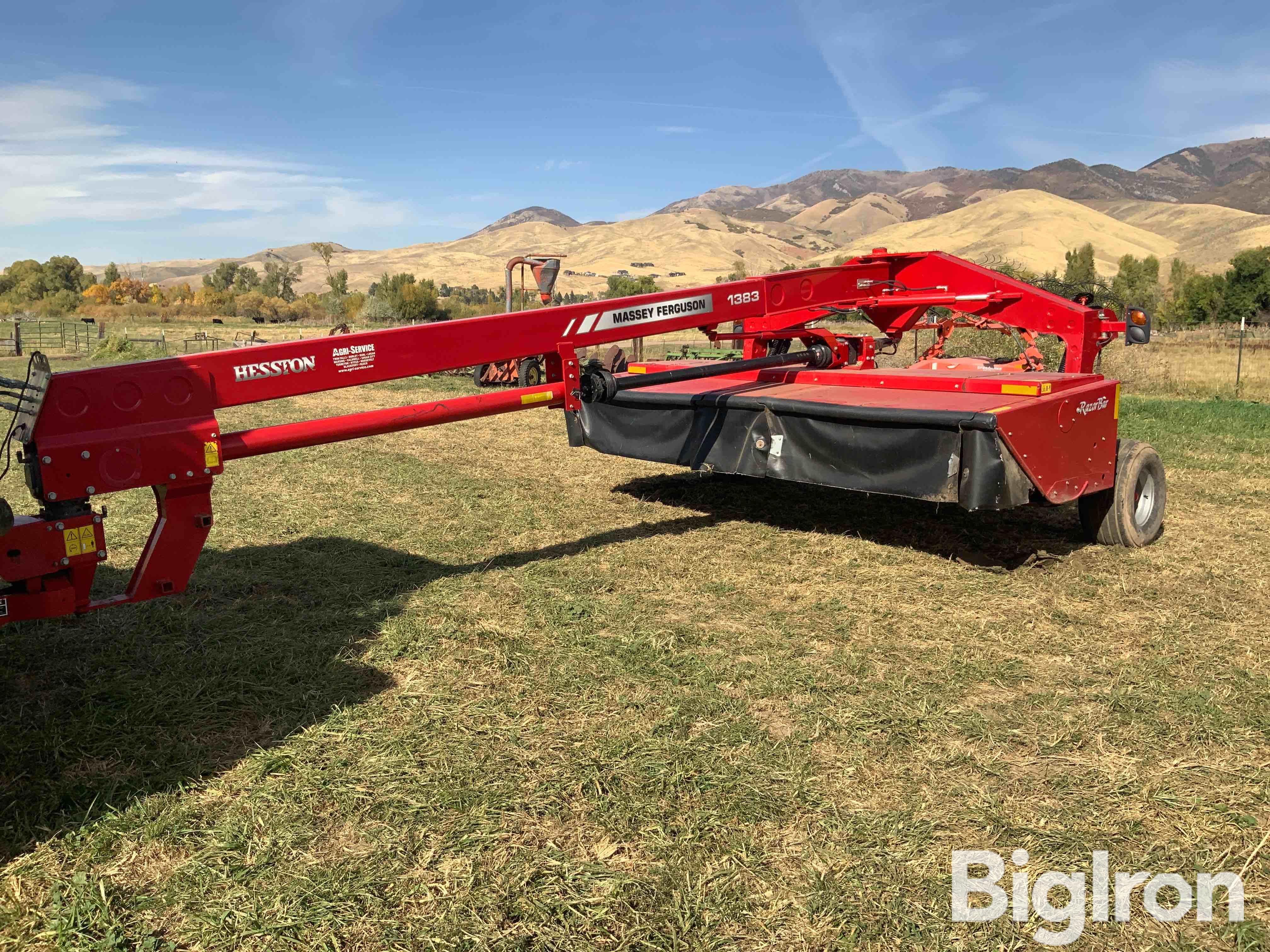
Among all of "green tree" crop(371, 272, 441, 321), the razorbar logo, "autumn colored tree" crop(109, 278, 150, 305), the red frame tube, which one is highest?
"autumn colored tree" crop(109, 278, 150, 305)

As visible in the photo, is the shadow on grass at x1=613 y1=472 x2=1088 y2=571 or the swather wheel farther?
the swather wheel

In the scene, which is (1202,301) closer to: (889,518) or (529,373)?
(529,373)

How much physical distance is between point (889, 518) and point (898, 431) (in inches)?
68.0

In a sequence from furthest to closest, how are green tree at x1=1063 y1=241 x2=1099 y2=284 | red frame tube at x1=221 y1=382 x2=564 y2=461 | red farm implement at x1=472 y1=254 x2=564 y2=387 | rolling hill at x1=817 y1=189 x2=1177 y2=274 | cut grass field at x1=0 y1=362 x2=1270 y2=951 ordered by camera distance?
rolling hill at x1=817 y1=189 x2=1177 y2=274
green tree at x1=1063 y1=241 x2=1099 y2=284
red farm implement at x1=472 y1=254 x2=564 y2=387
red frame tube at x1=221 y1=382 x2=564 y2=461
cut grass field at x1=0 y1=362 x2=1270 y2=951

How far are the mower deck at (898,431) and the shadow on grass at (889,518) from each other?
0.44 meters

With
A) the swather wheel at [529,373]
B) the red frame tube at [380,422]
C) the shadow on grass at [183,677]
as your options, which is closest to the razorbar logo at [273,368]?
the red frame tube at [380,422]

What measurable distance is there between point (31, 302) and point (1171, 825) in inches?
2856

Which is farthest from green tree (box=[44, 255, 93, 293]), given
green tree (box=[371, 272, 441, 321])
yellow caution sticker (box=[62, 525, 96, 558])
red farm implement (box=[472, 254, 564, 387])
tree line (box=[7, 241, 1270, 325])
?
yellow caution sticker (box=[62, 525, 96, 558])

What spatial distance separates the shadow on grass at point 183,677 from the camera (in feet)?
10.2

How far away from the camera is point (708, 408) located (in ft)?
20.6

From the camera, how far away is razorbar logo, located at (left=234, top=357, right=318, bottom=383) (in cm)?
375

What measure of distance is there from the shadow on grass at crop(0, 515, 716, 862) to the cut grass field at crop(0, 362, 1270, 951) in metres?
0.02

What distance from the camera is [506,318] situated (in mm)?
4562

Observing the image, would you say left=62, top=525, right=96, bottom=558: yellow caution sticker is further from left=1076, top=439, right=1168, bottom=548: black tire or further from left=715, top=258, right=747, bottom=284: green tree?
left=715, top=258, right=747, bottom=284: green tree
